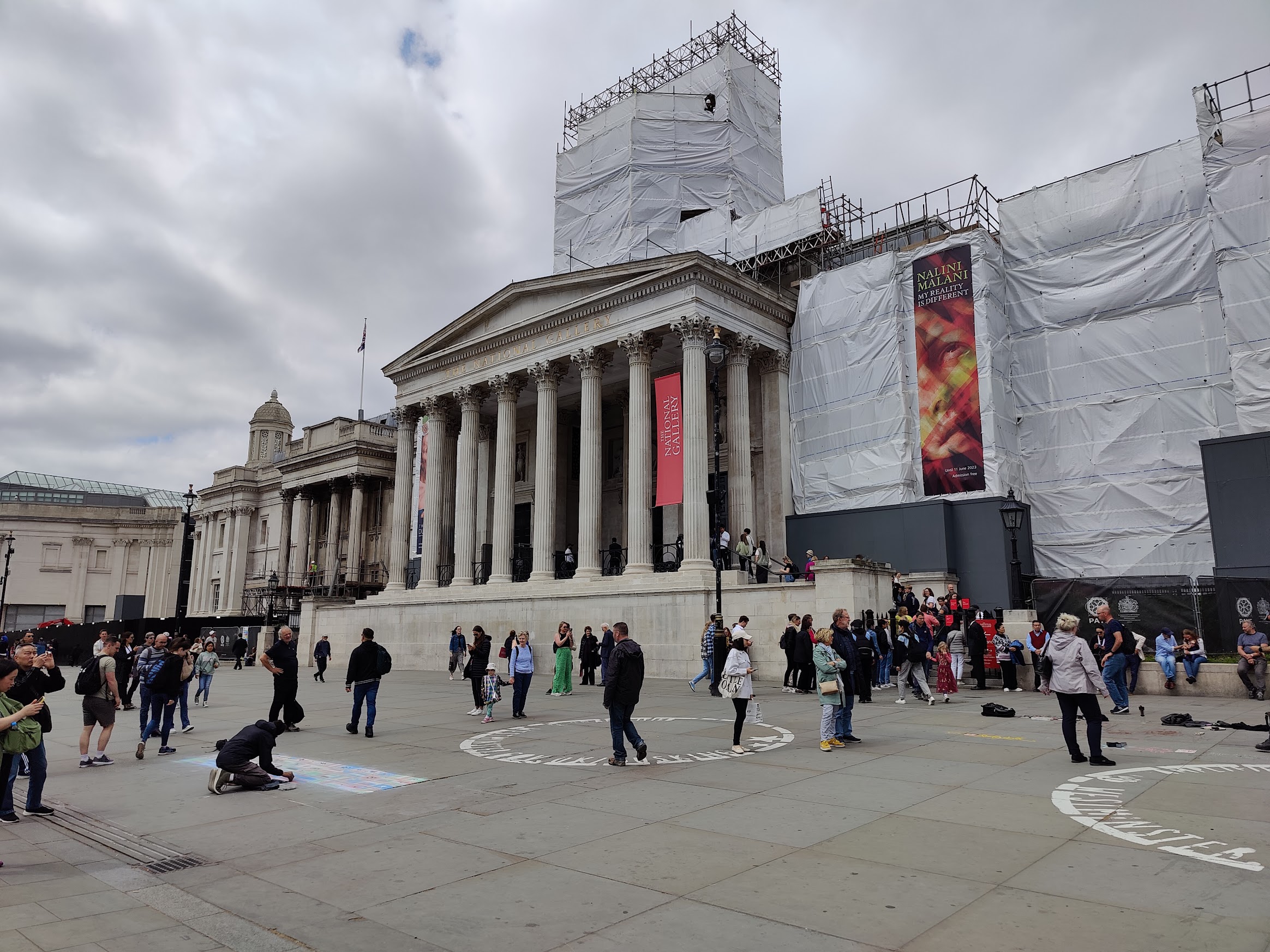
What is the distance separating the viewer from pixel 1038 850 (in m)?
6.46

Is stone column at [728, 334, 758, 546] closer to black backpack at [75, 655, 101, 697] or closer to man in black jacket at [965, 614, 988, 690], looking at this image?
man in black jacket at [965, 614, 988, 690]

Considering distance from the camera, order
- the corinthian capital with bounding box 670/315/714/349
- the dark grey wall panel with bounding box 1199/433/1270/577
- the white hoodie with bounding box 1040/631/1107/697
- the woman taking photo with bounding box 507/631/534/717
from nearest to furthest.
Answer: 1. the white hoodie with bounding box 1040/631/1107/697
2. the woman taking photo with bounding box 507/631/534/717
3. the dark grey wall panel with bounding box 1199/433/1270/577
4. the corinthian capital with bounding box 670/315/714/349

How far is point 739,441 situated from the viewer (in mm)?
32188

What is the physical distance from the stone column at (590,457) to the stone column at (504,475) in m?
2.86

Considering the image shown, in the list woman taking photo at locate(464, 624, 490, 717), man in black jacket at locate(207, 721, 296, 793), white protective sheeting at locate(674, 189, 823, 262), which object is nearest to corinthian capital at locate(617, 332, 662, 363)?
white protective sheeting at locate(674, 189, 823, 262)

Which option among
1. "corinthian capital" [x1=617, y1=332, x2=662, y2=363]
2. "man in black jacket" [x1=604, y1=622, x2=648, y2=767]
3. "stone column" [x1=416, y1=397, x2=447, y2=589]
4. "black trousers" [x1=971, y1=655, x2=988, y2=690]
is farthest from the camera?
"stone column" [x1=416, y1=397, x2=447, y2=589]

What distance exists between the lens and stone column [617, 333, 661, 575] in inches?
1229

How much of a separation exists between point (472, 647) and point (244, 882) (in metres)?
10.9

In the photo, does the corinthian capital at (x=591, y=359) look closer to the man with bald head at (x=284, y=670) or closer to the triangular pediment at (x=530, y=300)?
the triangular pediment at (x=530, y=300)

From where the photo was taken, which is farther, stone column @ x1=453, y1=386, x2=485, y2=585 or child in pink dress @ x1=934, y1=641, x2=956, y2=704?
stone column @ x1=453, y1=386, x2=485, y2=585

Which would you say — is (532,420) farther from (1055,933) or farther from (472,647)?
(1055,933)

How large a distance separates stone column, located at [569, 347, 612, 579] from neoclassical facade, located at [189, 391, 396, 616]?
29.7 metres

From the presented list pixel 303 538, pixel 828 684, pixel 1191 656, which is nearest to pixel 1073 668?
pixel 828 684

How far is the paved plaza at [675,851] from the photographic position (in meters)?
5.02
